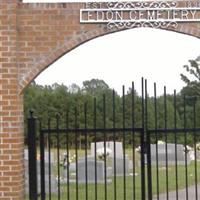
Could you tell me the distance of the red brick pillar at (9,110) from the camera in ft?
26.7

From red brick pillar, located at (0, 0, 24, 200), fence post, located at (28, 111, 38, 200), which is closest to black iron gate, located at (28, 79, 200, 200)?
fence post, located at (28, 111, 38, 200)

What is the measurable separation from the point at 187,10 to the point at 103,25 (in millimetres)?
1134

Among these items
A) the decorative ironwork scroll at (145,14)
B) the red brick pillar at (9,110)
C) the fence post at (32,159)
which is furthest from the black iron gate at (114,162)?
the decorative ironwork scroll at (145,14)

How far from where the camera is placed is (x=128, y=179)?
16.0m

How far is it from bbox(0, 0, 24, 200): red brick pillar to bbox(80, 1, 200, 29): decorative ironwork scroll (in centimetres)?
101

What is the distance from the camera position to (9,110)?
26.8 ft

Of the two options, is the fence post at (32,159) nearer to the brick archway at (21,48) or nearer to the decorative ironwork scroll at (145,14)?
the brick archway at (21,48)

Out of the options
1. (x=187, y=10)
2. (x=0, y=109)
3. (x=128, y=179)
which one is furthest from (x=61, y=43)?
(x=128, y=179)

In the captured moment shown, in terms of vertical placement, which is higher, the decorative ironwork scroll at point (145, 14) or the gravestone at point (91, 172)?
the decorative ironwork scroll at point (145, 14)

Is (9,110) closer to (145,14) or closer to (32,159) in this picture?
(32,159)

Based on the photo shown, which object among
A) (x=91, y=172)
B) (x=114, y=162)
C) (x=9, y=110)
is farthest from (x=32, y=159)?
(x=91, y=172)

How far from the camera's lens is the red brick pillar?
8.13m

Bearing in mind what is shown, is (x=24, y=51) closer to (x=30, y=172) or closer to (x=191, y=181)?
(x=30, y=172)

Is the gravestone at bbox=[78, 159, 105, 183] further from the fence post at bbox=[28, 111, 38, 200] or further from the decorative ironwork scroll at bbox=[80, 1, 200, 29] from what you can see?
the decorative ironwork scroll at bbox=[80, 1, 200, 29]
